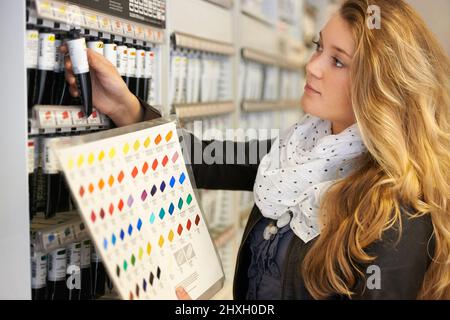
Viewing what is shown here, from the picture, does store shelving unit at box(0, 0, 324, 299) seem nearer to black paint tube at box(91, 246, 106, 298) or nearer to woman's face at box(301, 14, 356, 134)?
black paint tube at box(91, 246, 106, 298)

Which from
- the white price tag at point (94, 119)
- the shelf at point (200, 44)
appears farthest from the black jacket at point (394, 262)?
the shelf at point (200, 44)

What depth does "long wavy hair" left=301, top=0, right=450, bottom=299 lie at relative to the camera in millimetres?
1597

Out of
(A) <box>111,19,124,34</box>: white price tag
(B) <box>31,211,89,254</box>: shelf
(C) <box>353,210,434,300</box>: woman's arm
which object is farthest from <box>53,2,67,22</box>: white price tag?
(C) <box>353,210,434,300</box>: woman's arm

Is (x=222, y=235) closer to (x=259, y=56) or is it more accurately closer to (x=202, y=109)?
(x=202, y=109)

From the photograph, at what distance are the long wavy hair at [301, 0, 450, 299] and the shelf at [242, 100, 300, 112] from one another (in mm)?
2012

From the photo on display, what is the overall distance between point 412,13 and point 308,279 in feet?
2.92

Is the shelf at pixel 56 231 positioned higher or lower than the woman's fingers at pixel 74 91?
lower

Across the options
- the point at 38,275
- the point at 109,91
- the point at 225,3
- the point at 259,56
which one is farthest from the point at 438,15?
the point at 38,275

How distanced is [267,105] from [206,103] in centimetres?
134

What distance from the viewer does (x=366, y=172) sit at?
5.50 feet

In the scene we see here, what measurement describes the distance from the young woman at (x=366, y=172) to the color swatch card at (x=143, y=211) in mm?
249

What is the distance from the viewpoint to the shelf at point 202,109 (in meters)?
2.58

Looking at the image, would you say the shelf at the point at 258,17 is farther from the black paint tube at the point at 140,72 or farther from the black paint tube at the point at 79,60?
the black paint tube at the point at 79,60
